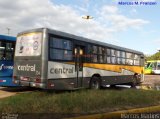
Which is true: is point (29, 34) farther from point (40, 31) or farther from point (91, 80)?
point (91, 80)

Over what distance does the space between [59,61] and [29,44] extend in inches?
66.4

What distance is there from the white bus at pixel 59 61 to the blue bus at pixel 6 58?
1.01m

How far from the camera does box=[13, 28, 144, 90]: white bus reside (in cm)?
1302

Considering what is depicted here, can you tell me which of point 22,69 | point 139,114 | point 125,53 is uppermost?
point 125,53

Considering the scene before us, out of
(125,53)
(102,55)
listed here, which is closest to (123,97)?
(102,55)

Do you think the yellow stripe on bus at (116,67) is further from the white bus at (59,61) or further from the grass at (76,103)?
the grass at (76,103)

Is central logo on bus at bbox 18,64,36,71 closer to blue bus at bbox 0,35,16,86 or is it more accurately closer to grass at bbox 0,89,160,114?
blue bus at bbox 0,35,16,86

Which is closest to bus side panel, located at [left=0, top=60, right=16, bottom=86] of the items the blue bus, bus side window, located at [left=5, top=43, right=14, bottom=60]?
the blue bus

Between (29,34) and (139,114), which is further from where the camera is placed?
(29,34)

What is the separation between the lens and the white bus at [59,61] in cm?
1302

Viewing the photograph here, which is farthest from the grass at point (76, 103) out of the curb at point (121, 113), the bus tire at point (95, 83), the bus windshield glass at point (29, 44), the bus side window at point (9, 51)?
the bus side window at point (9, 51)

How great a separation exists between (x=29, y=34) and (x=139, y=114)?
6.83 meters

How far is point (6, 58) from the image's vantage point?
15336 mm

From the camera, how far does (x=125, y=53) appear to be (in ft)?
68.2
